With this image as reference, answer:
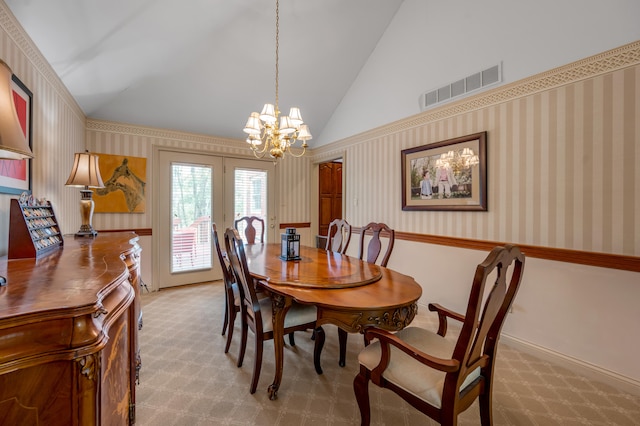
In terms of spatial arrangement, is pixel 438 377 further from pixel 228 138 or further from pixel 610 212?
pixel 228 138

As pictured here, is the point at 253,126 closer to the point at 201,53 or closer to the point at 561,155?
the point at 201,53

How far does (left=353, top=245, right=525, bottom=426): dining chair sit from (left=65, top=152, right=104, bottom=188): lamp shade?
8.01 feet

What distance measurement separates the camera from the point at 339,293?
1.64m

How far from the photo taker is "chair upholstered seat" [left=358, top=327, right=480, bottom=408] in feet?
4.08

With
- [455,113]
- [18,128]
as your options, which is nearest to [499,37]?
[455,113]

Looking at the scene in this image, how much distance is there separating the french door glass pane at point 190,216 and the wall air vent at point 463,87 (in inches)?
133

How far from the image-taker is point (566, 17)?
2.22 m

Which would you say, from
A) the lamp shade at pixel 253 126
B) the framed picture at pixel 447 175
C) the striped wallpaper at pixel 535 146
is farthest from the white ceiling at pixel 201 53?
the framed picture at pixel 447 175

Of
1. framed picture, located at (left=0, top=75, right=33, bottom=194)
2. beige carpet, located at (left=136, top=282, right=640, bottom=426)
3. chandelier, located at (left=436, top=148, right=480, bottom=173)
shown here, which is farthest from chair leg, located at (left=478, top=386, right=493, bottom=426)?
framed picture, located at (left=0, top=75, right=33, bottom=194)

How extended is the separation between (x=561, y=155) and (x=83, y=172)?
3907 millimetres

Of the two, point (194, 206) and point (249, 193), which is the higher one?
point (249, 193)

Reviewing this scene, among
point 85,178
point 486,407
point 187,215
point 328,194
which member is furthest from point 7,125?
point 328,194

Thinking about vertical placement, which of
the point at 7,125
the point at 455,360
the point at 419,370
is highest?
the point at 7,125

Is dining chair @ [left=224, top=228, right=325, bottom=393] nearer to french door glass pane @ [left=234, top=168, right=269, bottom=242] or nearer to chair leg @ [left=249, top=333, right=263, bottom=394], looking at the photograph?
chair leg @ [left=249, top=333, right=263, bottom=394]
